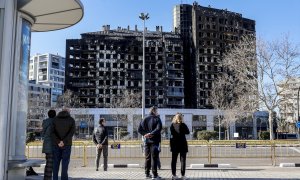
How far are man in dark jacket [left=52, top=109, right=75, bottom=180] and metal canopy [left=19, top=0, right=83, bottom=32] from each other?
8.75 feet

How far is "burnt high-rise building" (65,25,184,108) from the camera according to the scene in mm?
101688

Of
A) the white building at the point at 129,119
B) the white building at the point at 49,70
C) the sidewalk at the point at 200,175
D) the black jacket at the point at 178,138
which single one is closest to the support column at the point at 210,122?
the white building at the point at 129,119

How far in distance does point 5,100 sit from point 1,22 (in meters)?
1.61

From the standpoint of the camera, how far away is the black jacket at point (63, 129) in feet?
30.1

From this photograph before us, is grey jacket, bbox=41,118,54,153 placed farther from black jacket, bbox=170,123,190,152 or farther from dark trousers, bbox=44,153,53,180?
black jacket, bbox=170,123,190,152

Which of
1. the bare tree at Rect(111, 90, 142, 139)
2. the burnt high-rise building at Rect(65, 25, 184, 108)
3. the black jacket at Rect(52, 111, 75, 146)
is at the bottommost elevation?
the black jacket at Rect(52, 111, 75, 146)

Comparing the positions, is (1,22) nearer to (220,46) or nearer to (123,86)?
(123,86)

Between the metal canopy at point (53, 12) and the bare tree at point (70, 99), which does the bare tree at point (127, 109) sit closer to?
the bare tree at point (70, 99)

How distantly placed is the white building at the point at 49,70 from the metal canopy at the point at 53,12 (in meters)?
151

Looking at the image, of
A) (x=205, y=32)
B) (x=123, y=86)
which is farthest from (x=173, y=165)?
(x=205, y=32)

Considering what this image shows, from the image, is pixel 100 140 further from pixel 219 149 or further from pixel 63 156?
pixel 219 149

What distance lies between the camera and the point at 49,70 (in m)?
164

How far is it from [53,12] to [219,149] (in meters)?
14.3

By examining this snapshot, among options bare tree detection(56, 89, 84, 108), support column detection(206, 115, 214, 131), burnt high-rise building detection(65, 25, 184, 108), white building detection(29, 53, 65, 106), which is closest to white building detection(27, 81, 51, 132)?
bare tree detection(56, 89, 84, 108)
